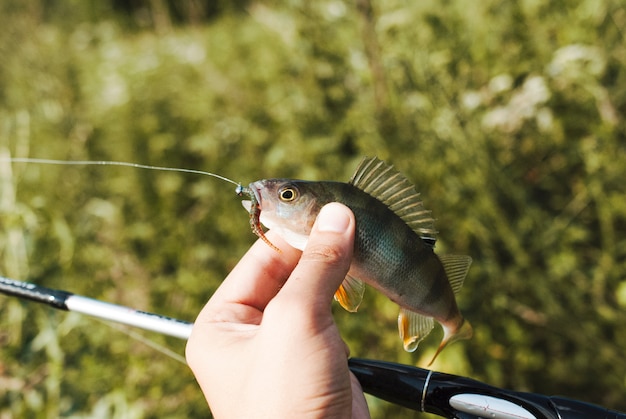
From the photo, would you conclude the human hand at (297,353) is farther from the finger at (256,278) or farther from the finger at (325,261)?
the finger at (256,278)

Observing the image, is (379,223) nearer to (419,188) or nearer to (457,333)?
(457,333)

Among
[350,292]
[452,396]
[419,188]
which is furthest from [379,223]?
[419,188]

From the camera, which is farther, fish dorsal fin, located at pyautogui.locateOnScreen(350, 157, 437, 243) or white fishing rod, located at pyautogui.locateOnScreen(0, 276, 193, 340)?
white fishing rod, located at pyautogui.locateOnScreen(0, 276, 193, 340)

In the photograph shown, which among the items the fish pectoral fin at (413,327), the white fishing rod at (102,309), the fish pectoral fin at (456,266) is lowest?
the white fishing rod at (102,309)

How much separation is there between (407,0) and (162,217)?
2.05 m

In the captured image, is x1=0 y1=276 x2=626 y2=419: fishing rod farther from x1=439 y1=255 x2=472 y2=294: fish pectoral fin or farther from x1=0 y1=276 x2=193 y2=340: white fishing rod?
x1=439 y1=255 x2=472 y2=294: fish pectoral fin

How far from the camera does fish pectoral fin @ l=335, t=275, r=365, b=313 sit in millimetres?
1297

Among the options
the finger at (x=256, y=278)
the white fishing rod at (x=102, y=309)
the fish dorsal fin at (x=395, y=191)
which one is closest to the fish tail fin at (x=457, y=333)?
the fish dorsal fin at (x=395, y=191)

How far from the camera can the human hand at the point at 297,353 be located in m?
1.10

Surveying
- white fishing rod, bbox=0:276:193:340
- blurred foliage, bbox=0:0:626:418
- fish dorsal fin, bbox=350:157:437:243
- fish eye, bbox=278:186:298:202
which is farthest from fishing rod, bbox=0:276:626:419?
blurred foliage, bbox=0:0:626:418

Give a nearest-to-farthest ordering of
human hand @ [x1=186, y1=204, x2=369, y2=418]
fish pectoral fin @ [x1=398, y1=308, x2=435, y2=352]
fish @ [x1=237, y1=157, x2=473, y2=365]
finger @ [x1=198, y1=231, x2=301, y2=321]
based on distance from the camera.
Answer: human hand @ [x1=186, y1=204, x2=369, y2=418]
fish @ [x1=237, y1=157, x2=473, y2=365]
fish pectoral fin @ [x1=398, y1=308, x2=435, y2=352]
finger @ [x1=198, y1=231, x2=301, y2=321]

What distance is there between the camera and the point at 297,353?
1.10m

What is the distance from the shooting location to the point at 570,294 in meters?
2.34

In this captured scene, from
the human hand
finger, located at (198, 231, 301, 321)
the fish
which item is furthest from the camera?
finger, located at (198, 231, 301, 321)
